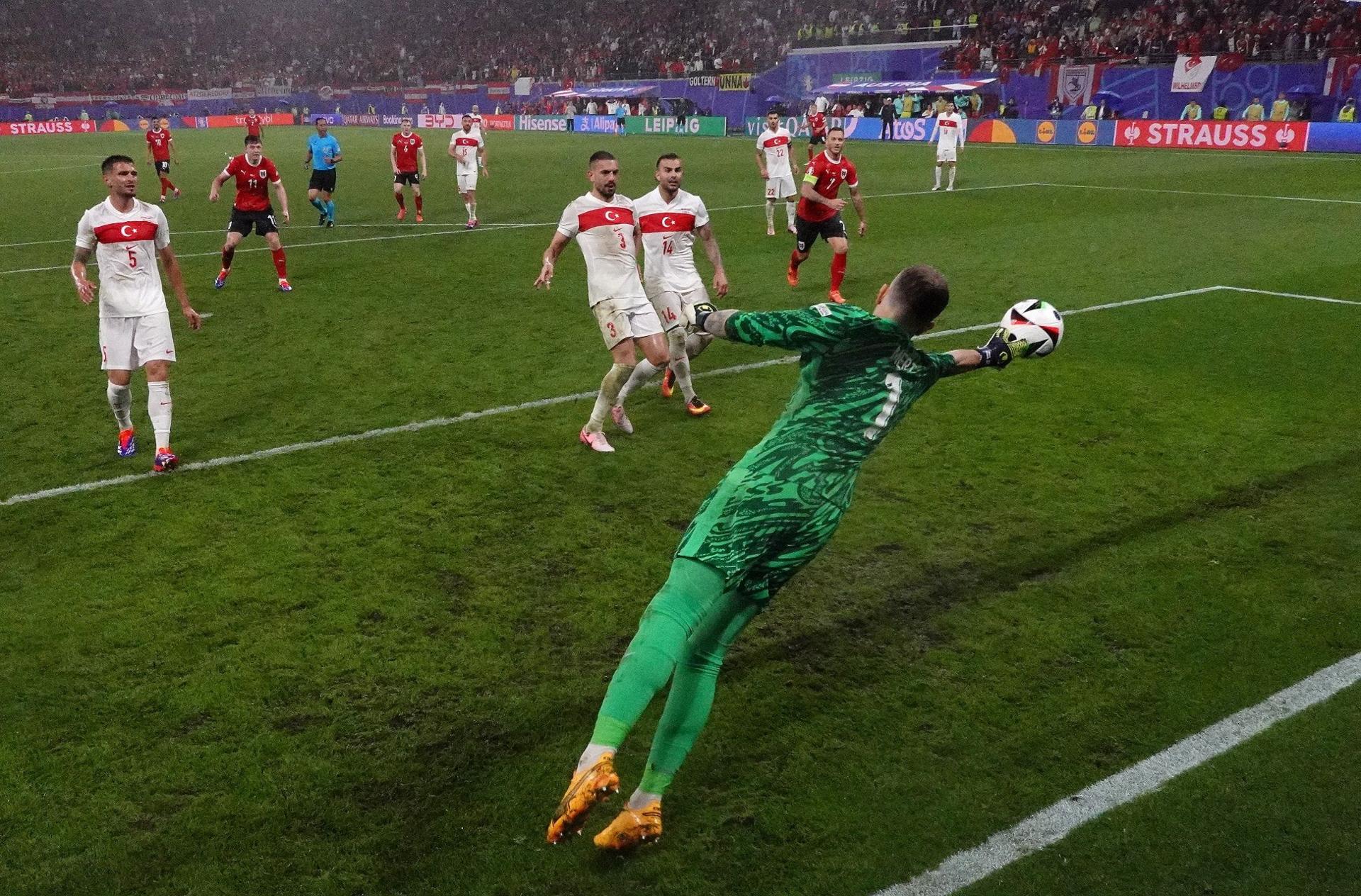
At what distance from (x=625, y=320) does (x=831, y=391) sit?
16.5 feet

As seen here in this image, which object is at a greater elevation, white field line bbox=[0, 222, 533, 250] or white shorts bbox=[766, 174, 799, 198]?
white shorts bbox=[766, 174, 799, 198]

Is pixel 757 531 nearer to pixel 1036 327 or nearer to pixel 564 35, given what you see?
pixel 1036 327

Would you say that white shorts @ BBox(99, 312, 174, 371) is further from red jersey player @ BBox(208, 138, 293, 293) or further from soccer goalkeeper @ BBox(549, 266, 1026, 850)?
red jersey player @ BBox(208, 138, 293, 293)

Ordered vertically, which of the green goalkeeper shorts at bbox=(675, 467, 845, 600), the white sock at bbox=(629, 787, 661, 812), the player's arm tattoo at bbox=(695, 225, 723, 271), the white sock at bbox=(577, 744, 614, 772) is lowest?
the white sock at bbox=(629, 787, 661, 812)

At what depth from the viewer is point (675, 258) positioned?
32.2 ft

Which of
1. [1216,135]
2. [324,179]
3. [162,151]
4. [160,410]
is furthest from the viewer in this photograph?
[1216,135]

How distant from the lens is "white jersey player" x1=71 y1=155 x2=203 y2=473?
832 centimetres

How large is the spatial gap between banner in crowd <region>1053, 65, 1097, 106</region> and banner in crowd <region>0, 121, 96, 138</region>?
179ft

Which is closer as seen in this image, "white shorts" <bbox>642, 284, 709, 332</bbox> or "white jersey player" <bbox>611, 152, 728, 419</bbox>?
"white jersey player" <bbox>611, 152, 728, 419</bbox>

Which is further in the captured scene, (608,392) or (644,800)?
(608,392)

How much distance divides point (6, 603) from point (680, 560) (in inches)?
178

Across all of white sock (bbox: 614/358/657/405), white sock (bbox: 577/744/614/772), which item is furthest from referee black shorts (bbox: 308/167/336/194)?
white sock (bbox: 577/744/614/772)

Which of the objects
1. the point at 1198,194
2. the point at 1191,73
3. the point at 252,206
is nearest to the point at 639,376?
the point at 252,206

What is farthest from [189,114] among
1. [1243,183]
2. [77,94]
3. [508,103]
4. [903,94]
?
[1243,183]
